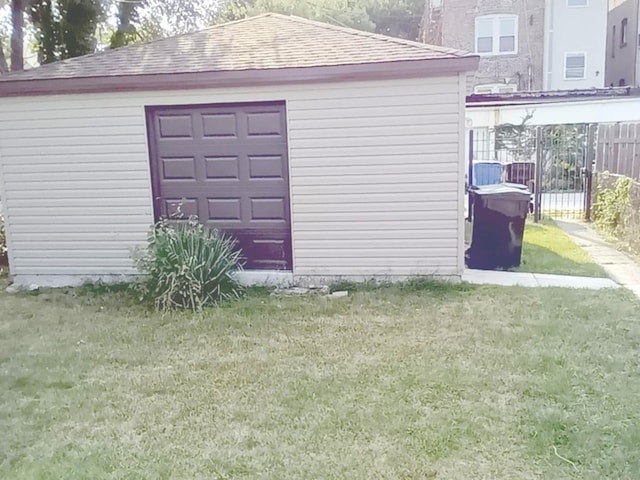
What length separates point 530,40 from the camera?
2150 centimetres

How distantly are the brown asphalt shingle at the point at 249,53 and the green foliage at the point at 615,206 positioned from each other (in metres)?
4.08

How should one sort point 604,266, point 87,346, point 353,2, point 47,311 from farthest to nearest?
point 353,2 → point 604,266 → point 47,311 → point 87,346

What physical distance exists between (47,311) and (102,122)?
2318 mm

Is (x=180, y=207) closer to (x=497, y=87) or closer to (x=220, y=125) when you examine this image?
(x=220, y=125)

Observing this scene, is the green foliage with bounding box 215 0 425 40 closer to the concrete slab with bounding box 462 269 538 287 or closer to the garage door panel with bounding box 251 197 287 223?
the garage door panel with bounding box 251 197 287 223

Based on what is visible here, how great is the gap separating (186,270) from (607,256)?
19.0ft

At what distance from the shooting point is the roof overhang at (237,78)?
20.5ft

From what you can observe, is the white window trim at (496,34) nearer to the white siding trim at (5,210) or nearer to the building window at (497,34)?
the building window at (497,34)

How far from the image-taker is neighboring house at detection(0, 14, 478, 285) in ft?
21.4

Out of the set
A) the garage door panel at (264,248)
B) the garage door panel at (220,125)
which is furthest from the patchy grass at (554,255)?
the garage door panel at (220,125)

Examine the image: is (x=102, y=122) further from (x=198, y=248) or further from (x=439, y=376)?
(x=439, y=376)

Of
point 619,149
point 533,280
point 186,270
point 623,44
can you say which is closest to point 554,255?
point 533,280

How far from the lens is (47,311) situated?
20.7 ft

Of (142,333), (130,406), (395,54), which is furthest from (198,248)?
(395,54)
